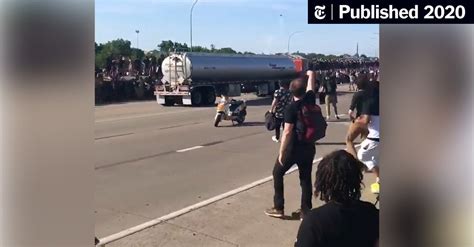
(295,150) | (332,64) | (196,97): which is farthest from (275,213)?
(332,64)

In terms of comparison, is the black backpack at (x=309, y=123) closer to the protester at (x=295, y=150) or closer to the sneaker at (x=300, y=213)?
the protester at (x=295, y=150)

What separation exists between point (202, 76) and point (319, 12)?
74.1 feet

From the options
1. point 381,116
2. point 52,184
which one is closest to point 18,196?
point 52,184

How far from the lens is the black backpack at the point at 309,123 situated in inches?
192

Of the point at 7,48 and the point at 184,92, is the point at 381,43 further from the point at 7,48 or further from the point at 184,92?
the point at 184,92

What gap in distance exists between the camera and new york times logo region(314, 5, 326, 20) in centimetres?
136

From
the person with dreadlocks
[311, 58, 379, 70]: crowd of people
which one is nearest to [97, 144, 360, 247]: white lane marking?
the person with dreadlocks

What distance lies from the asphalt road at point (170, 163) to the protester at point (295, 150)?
1.32m

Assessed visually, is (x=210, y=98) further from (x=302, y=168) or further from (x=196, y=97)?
(x=302, y=168)

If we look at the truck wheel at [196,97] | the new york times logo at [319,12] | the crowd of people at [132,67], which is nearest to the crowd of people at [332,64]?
the crowd of people at [132,67]

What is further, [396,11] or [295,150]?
[295,150]

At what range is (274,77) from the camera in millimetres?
30141

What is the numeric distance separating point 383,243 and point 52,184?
2.57 feet

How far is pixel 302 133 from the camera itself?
4.91m
